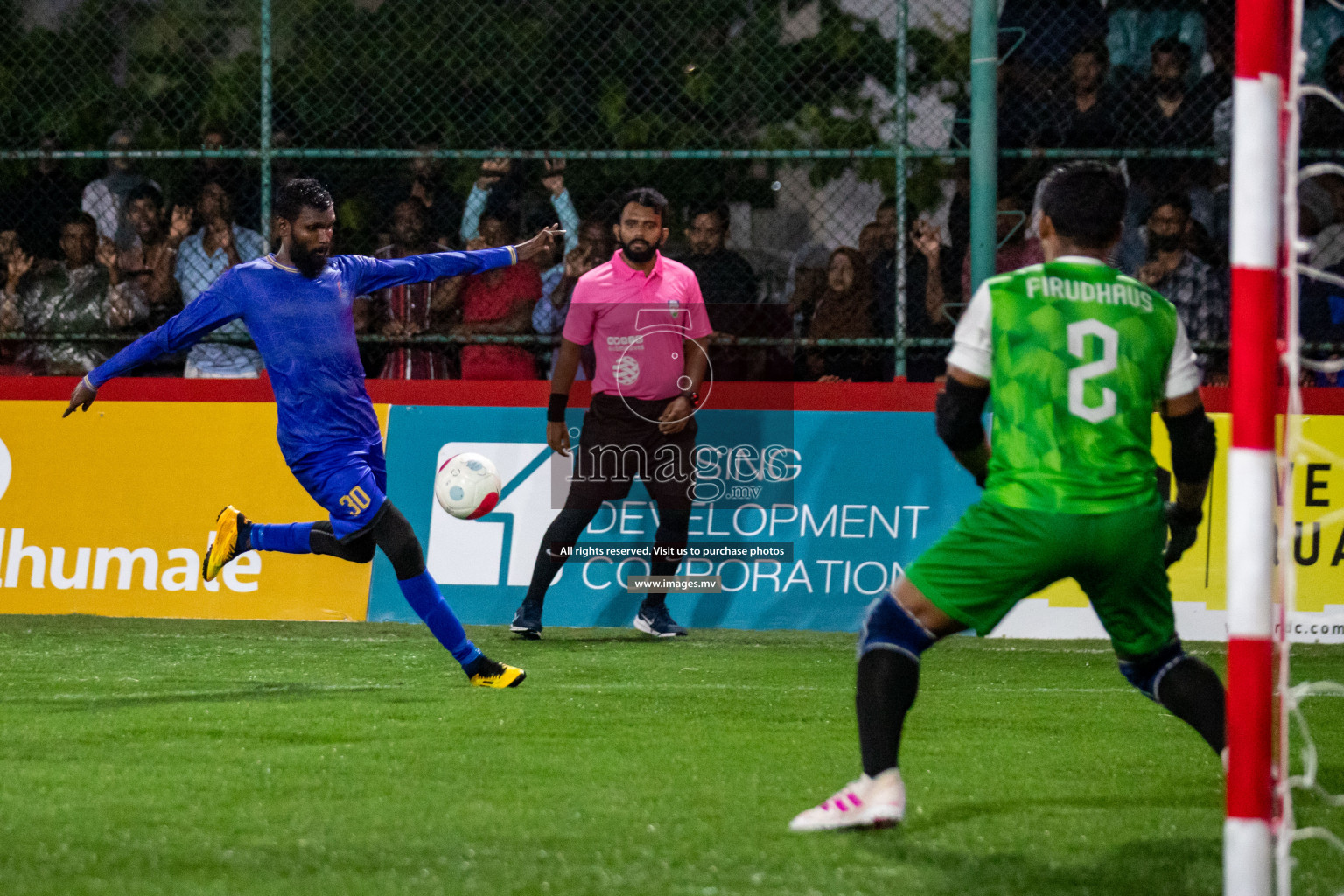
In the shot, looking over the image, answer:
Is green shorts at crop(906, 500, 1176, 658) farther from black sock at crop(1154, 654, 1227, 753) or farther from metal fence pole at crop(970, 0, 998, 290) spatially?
metal fence pole at crop(970, 0, 998, 290)

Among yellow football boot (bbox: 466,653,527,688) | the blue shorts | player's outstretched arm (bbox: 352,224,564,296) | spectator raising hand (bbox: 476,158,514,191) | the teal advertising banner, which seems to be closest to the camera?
yellow football boot (bbox: 466,653,527,688)

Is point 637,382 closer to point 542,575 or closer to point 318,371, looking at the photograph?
point 542,575

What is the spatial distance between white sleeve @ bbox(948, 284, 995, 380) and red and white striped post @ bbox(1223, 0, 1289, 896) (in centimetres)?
85

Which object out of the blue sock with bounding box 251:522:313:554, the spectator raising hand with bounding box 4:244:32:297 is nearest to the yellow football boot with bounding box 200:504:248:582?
the blue sock with bounding box 251:522:313:554

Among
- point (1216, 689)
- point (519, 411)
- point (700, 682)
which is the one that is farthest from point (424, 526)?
point (1216, 689)

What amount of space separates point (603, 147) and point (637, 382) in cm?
219

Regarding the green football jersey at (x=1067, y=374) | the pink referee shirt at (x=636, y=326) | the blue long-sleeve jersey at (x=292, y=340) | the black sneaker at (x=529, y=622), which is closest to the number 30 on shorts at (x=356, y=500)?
the blue long-sleeve jersey at (x=292, y=340)

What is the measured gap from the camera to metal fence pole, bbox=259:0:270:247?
33.6ft

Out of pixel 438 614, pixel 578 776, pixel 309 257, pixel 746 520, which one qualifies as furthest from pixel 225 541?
pixel 578 776

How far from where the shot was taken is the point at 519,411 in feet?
31.9

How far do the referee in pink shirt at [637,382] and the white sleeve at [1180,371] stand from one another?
4.99 m

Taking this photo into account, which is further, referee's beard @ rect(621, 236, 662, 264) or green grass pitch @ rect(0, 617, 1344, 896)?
referee's beard @ rect(621, 236, 662, 264)

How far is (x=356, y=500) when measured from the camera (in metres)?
6.96

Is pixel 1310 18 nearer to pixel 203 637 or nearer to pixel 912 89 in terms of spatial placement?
pixel 912 89
